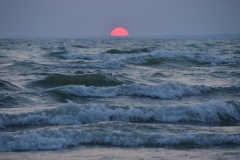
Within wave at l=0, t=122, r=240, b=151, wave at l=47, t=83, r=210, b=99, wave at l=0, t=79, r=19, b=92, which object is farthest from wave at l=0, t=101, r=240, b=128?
wave at l=0, t=79, r=19, b=92

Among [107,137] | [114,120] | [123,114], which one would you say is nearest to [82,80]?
[123,114]

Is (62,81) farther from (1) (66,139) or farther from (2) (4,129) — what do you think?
(1) (66,139)

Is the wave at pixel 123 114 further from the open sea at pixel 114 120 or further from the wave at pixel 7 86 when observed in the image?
the wave at pixel 7 86

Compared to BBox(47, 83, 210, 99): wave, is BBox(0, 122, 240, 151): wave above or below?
above

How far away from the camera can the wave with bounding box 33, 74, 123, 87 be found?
15436mm

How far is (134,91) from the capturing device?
1373 centimetres

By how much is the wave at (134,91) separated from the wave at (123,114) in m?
2.60

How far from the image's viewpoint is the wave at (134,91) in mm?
13258

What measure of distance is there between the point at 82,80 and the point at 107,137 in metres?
8.26

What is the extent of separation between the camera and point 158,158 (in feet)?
21.9

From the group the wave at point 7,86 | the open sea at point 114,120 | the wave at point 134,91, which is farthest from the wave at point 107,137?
the wave at point 7,86

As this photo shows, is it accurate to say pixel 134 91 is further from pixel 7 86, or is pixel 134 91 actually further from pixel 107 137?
pixel 107 137

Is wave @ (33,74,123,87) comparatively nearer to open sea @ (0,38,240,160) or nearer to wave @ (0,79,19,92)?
open sea @ (0,38,240,160)

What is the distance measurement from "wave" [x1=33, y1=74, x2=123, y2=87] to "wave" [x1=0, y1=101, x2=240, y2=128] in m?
5.27
